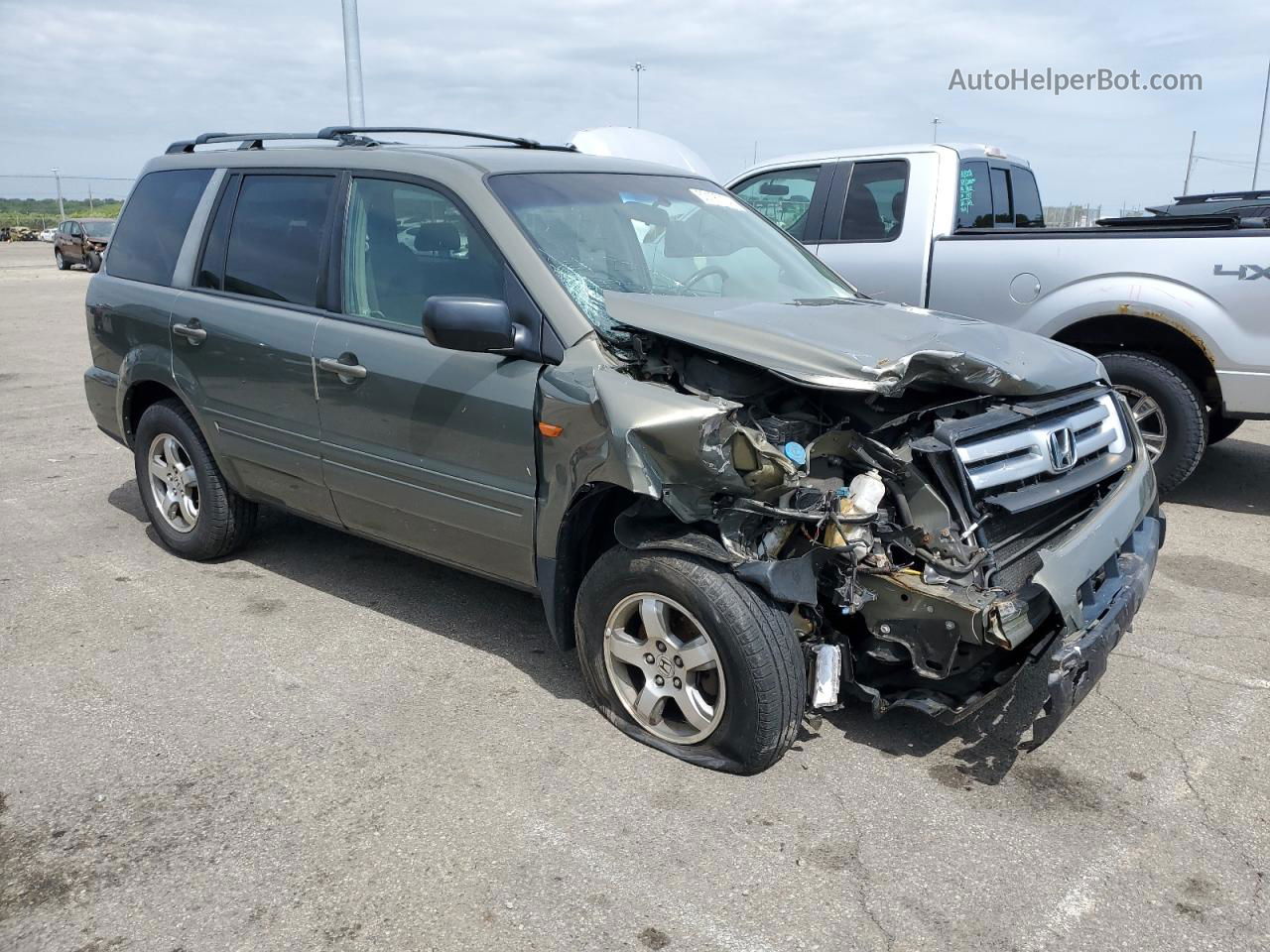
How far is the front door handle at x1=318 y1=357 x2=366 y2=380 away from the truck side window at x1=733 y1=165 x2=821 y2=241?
4161mm

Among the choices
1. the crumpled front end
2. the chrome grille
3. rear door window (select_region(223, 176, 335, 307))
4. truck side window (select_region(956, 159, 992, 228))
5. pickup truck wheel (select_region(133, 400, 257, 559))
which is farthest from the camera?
truck side window (select_region(956, 159, 992, 228))

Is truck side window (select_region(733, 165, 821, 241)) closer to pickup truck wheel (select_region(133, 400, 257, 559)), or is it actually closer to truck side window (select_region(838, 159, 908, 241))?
truck side window (select_region(838, 159, 908, 241))

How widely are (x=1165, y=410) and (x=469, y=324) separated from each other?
174 inches

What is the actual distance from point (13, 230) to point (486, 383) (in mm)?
51952

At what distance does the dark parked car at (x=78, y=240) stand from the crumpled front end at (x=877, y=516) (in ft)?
94.2

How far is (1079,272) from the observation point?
6051mm

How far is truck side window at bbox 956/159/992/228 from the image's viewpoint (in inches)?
282

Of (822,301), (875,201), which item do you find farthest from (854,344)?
(875,201)

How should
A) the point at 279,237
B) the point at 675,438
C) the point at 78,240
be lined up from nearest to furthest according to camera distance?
the point at 675,438 → the point at 279,237 → the point at 78,240

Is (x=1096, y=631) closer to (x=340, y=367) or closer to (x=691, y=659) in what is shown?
(x=691, y=659)

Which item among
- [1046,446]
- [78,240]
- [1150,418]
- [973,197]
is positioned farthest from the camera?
[78,240]

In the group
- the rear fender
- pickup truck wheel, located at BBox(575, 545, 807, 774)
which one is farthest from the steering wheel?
the rear fender

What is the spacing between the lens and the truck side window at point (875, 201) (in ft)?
Answer: 22.9

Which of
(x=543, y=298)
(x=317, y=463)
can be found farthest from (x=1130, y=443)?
(x=317, y=463)
